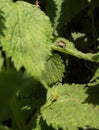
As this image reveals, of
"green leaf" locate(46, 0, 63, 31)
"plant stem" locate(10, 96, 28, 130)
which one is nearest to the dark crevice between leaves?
"plant stem" locate(10, 96, 28, 130)

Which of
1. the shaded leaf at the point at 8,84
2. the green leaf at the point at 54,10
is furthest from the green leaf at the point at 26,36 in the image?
the shaded leaf at the point at 8,84

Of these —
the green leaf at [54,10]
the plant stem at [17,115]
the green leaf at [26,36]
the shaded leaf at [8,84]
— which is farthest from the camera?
the green leaf at [54,10]

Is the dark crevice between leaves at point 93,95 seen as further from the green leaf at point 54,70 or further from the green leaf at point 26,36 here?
the green leaf at point 26,36

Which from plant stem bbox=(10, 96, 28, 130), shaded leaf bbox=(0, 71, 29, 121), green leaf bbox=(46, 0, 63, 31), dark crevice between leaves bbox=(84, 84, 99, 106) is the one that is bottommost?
dark crevice between leaves bbox=(84, 84, 99, 106)

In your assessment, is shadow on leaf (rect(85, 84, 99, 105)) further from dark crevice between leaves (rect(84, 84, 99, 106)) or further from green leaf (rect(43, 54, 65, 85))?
green leaf (rect(43, 54, 65, 85))

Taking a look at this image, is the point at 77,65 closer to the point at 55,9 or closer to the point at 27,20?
the point at 55,9

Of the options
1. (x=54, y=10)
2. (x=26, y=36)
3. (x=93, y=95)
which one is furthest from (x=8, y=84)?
(x=54, y=10)
